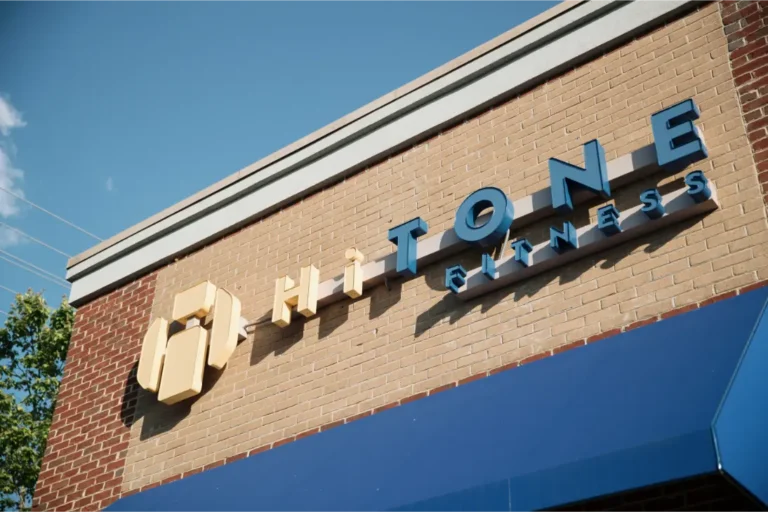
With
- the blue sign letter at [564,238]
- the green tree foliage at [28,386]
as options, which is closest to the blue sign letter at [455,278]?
the blue sign letter at [564,238]

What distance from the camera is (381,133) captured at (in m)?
11.0

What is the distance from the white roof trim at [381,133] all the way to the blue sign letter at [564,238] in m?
2.16

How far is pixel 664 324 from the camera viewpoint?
24.1ft

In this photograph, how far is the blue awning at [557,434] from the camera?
238 inches

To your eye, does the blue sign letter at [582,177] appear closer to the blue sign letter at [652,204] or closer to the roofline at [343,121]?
the blue sign letter at [652,204]

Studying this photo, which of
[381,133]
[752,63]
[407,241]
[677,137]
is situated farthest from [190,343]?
[752,63]

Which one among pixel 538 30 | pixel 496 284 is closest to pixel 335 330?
pixel 496 284

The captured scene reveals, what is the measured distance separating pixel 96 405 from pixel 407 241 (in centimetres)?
475

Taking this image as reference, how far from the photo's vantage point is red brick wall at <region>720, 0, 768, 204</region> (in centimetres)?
809

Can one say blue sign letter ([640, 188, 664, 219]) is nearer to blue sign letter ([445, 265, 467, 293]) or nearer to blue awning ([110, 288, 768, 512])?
blue awning ([110, 288, 768, 512])

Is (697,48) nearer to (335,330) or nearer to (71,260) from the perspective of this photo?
(335,330)

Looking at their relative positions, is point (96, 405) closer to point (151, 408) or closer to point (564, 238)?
point (151, 408)

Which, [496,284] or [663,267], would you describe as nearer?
[663,267]

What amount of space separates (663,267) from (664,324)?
32.0 inches
